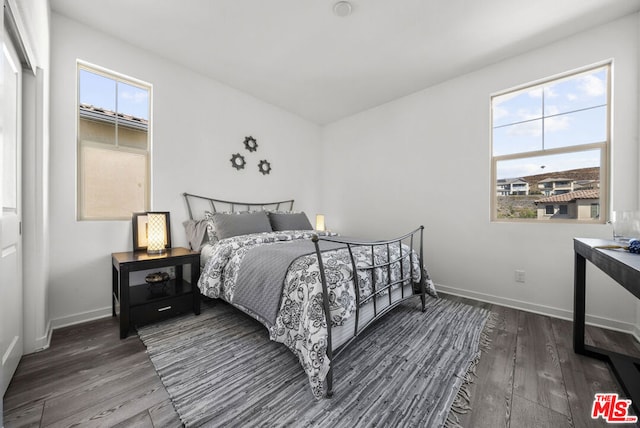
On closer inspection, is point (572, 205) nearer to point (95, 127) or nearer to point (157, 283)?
point (157, 283)

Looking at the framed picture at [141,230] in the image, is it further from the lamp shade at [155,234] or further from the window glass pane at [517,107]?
the window glass pane at [517,107]

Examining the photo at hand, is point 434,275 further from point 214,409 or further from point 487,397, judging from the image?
point 214,409

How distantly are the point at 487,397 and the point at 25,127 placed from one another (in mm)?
3499

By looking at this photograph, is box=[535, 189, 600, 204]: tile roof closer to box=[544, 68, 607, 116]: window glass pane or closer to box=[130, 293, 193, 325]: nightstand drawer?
box=[544, 68, 607, 116]: window glass pane

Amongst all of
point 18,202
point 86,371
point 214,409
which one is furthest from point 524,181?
point 18,202

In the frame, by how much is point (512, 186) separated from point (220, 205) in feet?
Result: 11.5

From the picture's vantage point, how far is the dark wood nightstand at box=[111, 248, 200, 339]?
2107 millimetres

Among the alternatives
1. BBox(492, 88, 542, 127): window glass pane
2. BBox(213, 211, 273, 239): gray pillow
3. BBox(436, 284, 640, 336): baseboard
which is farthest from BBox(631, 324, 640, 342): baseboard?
BBox(213, 211, 273, 239): gray pillow

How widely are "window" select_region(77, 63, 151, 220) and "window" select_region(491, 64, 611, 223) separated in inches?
155

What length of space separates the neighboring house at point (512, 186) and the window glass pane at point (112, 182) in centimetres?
399

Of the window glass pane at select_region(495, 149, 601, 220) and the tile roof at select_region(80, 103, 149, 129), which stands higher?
the tile roof at select_region(80, 103, 149, 129)

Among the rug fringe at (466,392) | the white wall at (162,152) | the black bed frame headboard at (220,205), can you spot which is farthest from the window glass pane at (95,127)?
the rug fringe at (466,392)

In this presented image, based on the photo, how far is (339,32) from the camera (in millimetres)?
2424

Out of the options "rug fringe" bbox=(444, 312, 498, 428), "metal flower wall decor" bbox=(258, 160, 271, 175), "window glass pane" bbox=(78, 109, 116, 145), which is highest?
"window glass pane" bbox=(78, 109, 116, 145)
